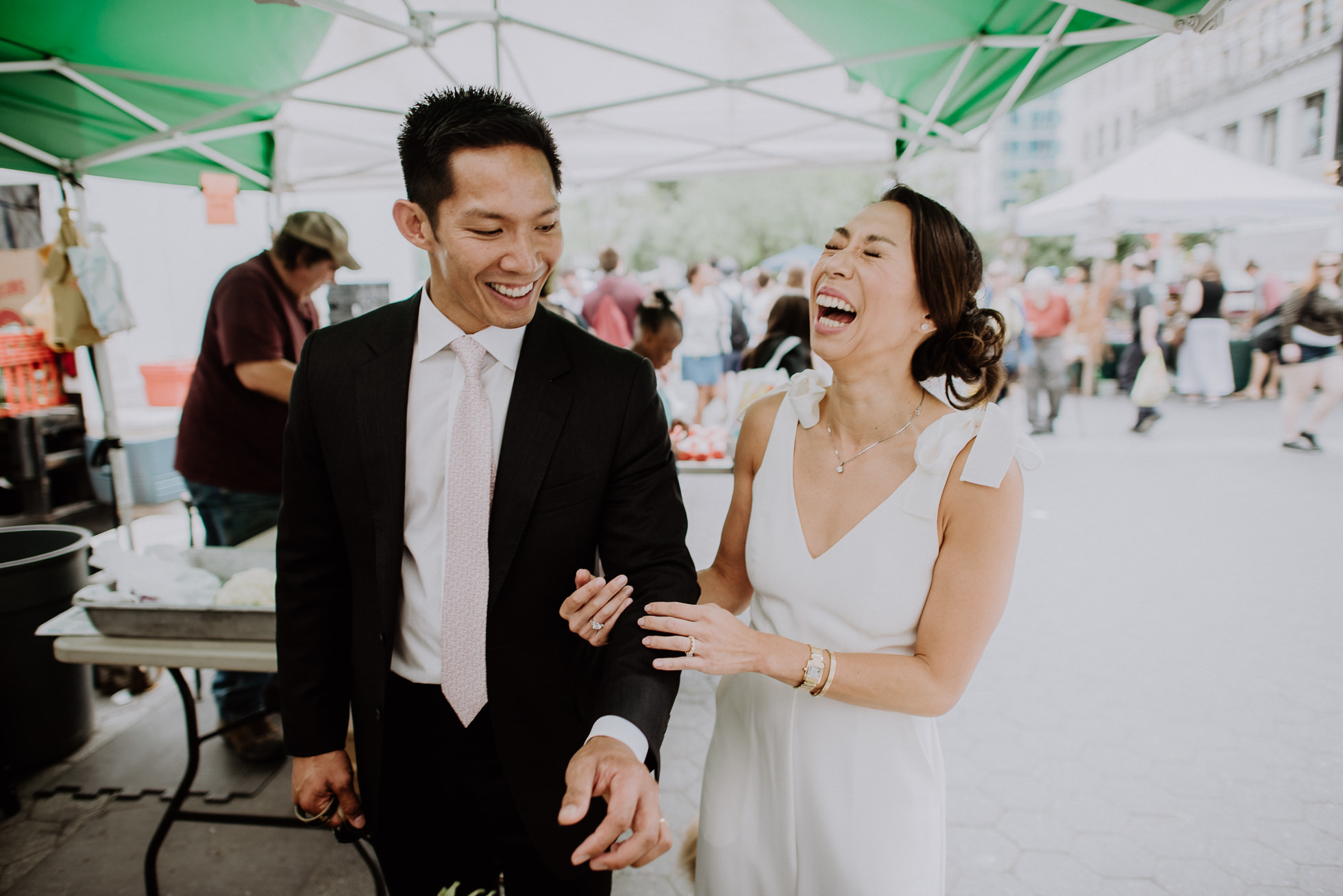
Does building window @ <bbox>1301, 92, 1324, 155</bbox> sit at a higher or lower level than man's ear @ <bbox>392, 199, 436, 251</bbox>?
higher

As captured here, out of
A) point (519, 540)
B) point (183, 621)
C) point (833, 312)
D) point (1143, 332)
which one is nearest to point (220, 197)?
point (183, 621)

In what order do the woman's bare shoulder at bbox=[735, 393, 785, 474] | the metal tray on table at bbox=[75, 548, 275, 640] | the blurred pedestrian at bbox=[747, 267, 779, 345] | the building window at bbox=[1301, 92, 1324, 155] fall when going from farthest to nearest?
the building window at bbox=[1301, 92, 1324, 155], the blurred pedestrian at bbox=[747, 267, 779, 345], the metal tray on table at bbox=[75, 548, 275, 640], the woman's bare shoulder at bbox=[735, 393, 785, 474]

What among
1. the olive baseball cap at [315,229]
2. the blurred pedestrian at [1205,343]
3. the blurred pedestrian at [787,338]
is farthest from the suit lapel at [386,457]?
the blurred pedestrian at [1205,343]

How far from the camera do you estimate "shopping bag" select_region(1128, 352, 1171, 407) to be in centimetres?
923

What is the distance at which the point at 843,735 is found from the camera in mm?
1653

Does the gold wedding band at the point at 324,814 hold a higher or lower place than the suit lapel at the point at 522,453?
lower

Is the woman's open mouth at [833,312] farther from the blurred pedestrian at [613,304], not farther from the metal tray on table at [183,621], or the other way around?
the blurred pedestrian at [613,304]

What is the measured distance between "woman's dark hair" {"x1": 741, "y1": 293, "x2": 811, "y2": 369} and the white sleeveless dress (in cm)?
326

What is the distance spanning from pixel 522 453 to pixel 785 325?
3.88 m

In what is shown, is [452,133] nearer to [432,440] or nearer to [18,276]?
[432,440]

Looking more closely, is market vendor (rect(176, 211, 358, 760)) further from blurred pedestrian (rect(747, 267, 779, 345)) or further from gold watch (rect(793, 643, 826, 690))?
blurred pedestrian (rect(747, 267, 779, 345))

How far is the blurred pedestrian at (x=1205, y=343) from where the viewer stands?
34.0 feet

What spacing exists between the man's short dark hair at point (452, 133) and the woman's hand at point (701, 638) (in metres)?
0.88

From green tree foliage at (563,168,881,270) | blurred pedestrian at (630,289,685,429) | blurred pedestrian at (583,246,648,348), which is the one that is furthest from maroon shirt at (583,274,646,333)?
green tree foliage at (563,168,881,270)
